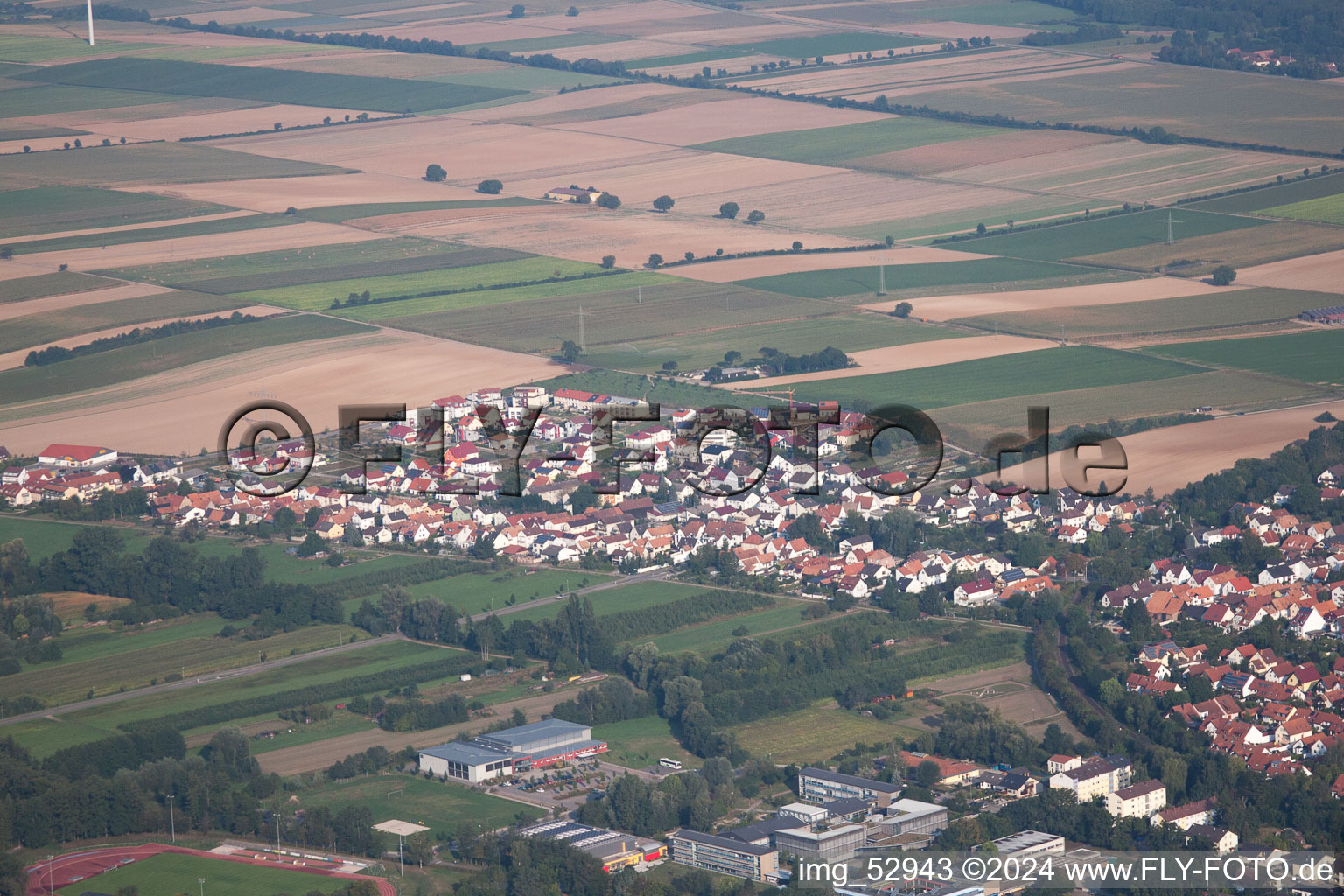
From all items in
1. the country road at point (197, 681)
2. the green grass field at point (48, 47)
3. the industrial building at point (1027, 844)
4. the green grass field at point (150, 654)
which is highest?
the green grass field at point (48, 47)

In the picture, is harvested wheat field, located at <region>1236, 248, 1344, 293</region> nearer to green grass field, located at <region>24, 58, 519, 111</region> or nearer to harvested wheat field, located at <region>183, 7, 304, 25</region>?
green grass field, located at <region>24, 58, 519, 111</region>

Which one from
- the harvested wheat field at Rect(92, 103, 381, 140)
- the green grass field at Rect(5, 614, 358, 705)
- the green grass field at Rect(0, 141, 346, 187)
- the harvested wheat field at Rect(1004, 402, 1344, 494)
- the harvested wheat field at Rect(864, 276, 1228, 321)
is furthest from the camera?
the harvested wheat field at Rect(92, 103, 381, 140)

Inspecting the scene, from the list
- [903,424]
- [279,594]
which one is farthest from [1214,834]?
[903,424]

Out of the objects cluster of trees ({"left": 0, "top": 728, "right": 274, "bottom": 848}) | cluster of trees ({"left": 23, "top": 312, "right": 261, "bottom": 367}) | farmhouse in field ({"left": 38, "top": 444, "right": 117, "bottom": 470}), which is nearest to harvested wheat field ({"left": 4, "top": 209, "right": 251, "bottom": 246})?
cluster of trees ({"left": 23, "top": 312, "right": 261, "bottom": 367})

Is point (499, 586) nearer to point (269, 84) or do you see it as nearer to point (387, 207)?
point (387, 207)

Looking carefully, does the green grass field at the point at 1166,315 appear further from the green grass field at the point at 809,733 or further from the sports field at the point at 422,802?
the sports field at the point at 422,802

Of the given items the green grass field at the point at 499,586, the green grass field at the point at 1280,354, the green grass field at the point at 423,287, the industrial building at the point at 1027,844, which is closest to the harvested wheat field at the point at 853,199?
the green grass field at the point at 423,287
